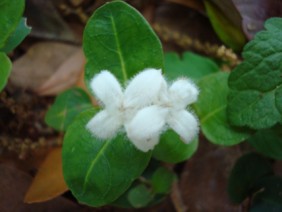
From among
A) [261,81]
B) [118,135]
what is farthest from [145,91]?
[261,81]

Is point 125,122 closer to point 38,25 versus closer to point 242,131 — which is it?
point 242,131

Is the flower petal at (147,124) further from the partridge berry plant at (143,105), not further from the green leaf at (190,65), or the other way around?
the green leaf at (190,65)

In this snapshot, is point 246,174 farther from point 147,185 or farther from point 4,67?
point 4,67

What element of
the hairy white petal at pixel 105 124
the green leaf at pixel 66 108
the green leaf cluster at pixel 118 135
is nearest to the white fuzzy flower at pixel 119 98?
the hairy white petal at pixel 105 124

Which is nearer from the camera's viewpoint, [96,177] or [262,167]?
[96,177]

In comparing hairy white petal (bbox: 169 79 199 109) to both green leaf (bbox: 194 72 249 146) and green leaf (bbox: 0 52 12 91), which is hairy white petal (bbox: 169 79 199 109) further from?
green leaf (bbox: 0 52 12 91)

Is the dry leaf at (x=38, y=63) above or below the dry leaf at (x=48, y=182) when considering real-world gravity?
above

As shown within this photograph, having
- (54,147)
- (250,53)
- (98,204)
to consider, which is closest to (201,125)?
(250,53)
